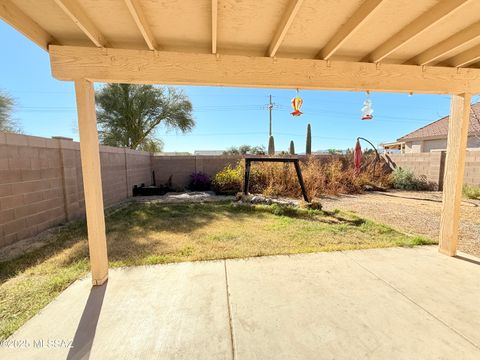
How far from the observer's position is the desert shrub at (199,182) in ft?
31.0

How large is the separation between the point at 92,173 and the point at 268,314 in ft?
6.83

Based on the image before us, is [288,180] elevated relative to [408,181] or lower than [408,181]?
elevated

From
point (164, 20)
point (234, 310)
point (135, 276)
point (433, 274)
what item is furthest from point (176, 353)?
point (433, 274)

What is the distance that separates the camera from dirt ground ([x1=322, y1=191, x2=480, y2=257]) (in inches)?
151

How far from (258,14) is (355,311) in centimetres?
254

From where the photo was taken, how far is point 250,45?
2254mm

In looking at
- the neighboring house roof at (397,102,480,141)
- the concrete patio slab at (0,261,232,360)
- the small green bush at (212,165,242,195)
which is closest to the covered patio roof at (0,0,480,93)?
the concrete patio slab at (0,261,232,360)

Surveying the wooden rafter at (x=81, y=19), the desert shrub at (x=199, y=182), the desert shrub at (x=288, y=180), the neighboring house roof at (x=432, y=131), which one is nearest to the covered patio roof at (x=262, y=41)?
the wooden rafter at (x=81, y=19)

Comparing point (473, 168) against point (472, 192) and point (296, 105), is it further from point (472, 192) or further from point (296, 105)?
point (296, 105)

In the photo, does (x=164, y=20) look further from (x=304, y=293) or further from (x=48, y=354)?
(x=304, y=293)

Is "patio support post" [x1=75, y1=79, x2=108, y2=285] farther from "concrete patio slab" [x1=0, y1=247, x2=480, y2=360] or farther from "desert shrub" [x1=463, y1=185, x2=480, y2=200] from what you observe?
"desert shrub" [x1=463, y1=185, x2=480, y2=200]

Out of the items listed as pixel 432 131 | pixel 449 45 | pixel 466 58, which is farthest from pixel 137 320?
pixel 432 131

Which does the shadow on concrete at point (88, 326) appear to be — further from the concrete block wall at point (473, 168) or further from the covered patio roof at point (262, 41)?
the concrete block wall at point (473, 168)

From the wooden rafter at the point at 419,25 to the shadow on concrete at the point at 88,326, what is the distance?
347cm
